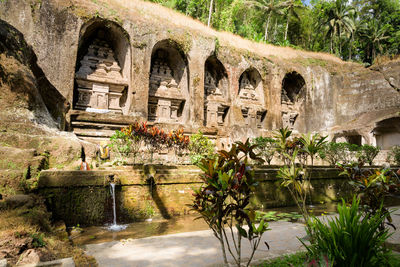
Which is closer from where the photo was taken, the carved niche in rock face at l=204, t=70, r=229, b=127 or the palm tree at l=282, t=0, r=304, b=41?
the carved niche in rock face at l=204, t=70, r=229, b=127

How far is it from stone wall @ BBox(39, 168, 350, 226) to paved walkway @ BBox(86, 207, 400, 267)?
1.96ft

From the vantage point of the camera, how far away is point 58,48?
11484 millimetres

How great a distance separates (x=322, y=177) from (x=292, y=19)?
99.7 feet

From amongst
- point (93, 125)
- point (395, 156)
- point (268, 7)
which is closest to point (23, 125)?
point (93, 125)

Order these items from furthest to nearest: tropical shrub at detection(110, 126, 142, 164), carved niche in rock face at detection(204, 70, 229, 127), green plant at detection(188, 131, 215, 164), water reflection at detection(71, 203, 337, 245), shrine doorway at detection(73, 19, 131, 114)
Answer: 1. carved niche in rock face at detection(204, 70, 229, 127)
2. shrine doorway at detection(73, 19, 131, 114)
3. green plant at detection(188, 131, 215, 164)
4. tropical shrub at detection(110, 126, 142, 164)
5. water reflection at detection(71, 203, 337, 245)

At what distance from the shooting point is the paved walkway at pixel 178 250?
2.41m

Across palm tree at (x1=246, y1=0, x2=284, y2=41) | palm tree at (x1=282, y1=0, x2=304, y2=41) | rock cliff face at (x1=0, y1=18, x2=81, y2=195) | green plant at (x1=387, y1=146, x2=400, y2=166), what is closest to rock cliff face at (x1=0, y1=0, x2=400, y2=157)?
rock cliff face at (x1=0, y1=18, x2=81, y2=195)

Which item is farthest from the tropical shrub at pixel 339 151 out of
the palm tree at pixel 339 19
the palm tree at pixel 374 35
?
the palm tree at pixel 374 35

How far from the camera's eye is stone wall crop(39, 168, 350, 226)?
388cm

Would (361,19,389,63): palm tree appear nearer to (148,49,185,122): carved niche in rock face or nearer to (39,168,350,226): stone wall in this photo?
(148,49,185,122): carved niche in rock face

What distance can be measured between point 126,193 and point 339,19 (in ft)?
113

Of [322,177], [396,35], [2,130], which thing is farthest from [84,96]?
[396,35]

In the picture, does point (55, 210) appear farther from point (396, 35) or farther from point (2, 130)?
point (396, 35)

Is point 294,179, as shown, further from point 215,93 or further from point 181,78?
point 215,93
